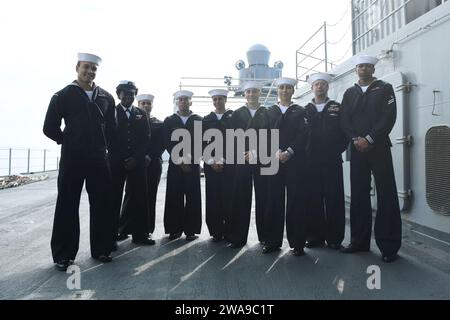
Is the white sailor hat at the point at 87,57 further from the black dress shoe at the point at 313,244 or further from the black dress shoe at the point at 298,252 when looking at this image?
the black dress shoe at the point at 313,244

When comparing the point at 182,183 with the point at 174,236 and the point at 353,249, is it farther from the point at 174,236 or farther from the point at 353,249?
the point at 353,249

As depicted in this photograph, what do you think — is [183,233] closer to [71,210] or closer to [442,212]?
[71,210]

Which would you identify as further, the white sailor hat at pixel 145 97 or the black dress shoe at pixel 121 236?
the white sailor hat at pixel 145 97

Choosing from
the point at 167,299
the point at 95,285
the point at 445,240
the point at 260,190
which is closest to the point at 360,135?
the point at 260,190

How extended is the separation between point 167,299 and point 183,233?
2503mm

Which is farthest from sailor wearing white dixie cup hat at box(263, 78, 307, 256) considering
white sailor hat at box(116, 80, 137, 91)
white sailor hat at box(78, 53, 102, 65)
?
white sailor hat at box(78, 53, 102, 65)

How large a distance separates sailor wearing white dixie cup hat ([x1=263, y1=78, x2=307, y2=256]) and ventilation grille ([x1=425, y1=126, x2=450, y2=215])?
165 cm

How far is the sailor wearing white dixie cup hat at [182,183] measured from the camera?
458cm

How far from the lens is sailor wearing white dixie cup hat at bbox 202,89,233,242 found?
14.7ft

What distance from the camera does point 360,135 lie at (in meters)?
3.79

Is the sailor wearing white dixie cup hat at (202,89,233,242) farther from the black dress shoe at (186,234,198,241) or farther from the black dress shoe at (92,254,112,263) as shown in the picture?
the black dress shoe at (92,254,112,263)

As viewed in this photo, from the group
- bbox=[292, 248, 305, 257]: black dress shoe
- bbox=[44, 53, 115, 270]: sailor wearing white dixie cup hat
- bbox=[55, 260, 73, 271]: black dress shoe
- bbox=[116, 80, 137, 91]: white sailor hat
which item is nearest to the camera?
bbox=[55, 260, 73, 271]: black dress shoe

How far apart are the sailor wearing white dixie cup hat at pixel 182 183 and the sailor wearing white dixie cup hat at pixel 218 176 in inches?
5.9

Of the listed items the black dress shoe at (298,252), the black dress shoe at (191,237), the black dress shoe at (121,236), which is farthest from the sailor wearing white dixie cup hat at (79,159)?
the black dress shoe at (298,252)
